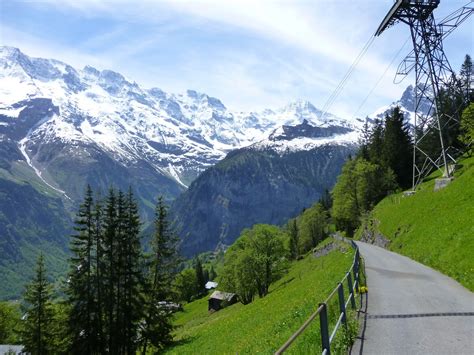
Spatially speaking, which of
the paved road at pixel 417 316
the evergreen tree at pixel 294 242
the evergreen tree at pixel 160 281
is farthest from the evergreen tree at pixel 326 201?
the paved road at pixel 417 316

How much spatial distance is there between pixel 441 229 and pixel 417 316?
57.4 ft

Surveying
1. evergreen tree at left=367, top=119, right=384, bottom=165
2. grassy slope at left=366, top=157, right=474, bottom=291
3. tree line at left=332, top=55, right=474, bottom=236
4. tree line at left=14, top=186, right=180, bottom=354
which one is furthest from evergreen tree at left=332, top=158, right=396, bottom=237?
tree line at left=14, top=186, right=180, bottom=354

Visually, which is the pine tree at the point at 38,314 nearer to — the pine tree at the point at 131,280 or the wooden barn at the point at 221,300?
the pine tree at the point at 131,280

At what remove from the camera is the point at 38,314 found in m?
52.0

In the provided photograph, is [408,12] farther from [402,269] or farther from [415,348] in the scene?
[415,348]

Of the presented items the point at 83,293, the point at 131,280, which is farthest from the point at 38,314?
the point at 131,280

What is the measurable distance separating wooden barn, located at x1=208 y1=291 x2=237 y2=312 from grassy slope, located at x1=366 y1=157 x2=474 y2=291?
48.1 meters

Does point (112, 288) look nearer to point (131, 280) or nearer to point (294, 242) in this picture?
point (131, 280)

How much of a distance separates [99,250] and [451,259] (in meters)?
34.4

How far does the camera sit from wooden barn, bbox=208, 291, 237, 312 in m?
91.7

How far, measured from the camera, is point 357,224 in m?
84.2

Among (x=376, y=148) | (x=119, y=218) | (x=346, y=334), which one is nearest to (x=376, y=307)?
(x=346, y=334)

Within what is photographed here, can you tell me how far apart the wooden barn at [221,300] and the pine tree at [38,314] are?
1686 inches

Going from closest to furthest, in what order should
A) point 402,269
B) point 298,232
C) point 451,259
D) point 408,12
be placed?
point 451,259 → point 402,269 → point 408,12 → point 298,232
